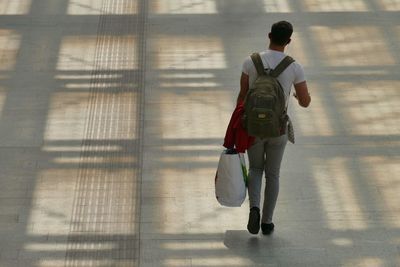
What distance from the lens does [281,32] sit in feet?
21.9

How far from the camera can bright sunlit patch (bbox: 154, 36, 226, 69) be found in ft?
32.8

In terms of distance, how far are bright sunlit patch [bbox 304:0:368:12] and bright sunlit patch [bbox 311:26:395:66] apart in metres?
0.52

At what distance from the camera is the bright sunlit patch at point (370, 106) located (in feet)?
29.1

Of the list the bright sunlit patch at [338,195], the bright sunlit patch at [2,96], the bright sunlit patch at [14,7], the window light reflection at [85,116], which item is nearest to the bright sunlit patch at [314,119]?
the bright sunlit patch at [338,195]

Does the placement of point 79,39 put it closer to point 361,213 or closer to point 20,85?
point 20,85

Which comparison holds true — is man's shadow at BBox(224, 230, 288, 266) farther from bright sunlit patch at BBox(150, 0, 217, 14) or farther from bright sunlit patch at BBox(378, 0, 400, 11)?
bright sunlit patch at BBox(378, 0, 400, 11)

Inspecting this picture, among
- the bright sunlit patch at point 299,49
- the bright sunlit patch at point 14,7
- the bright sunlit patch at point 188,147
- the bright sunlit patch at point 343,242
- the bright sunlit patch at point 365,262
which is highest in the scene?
the bright sunlit patch at point 365,262

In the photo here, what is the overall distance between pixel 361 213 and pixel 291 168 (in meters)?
0.85

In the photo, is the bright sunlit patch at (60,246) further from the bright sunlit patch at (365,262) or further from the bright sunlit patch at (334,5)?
the bright sunlit patch at (334,5)

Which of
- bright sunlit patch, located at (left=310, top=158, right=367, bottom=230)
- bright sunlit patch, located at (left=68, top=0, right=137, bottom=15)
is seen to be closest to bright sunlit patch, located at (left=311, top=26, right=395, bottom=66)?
bright sunlit patch, located at (left=310, top=158, right=367, bottom=230)

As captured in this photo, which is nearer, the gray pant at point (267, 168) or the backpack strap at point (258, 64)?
the backpack strap at point (258, 64)

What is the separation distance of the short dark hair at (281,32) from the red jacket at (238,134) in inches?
21.6

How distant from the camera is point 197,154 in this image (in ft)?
27.8

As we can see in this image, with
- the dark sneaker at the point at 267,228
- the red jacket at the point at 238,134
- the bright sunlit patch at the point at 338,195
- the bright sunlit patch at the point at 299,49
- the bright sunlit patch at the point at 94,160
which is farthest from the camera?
the bright sunlit patch at the point at 299,49
